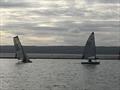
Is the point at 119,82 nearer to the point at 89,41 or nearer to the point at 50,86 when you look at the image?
the point at 50,86

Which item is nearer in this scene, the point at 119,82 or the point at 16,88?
the point at 16,88

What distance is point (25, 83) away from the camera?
287 feet

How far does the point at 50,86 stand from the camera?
81875mm

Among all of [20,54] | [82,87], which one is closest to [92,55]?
[20,54]

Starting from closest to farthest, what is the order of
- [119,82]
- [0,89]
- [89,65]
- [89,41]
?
[0,89] < [119,82] < [89,41] < [89,65]

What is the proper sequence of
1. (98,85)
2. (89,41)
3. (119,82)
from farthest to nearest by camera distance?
1. (89,41)
2. (119,82)
3. (98,85)

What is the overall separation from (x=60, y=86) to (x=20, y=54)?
72.0m

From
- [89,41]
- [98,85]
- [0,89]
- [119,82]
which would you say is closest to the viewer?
[0,89]

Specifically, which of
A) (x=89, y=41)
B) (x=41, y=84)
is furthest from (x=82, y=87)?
(x=89, y=41)

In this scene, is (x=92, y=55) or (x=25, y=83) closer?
(x=25, y=83)

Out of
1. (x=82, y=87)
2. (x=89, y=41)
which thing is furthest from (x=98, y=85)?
(x=89, y=41)

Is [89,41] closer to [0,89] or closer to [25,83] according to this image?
[25,83]

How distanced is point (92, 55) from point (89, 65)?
12422mm

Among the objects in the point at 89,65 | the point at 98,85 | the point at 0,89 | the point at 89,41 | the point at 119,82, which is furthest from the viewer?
the point at 89,65
